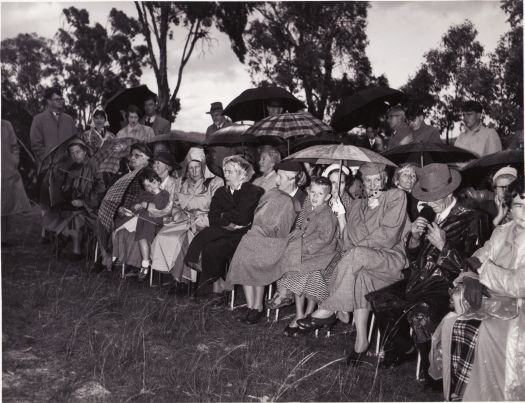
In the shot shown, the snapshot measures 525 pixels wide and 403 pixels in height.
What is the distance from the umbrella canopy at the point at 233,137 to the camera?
286 inches

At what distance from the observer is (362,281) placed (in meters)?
4.63

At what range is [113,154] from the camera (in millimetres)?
7867

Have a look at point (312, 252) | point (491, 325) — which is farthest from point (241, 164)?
point (491, 325)

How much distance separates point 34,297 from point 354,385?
12.1ft

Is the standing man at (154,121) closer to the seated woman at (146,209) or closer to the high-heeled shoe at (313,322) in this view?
the seated woman at (146,209)

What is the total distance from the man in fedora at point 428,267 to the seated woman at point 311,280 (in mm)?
748

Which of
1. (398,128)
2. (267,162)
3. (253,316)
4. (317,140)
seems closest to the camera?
(253,316)

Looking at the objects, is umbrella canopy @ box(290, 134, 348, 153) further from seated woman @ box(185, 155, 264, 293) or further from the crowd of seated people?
seated woman @ box(185, 155, 264, 293)

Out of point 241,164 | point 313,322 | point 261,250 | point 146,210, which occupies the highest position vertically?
point 241,164

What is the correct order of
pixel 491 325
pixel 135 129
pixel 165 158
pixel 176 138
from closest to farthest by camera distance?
pixel 491 325 → pixel 165 158 → pixel 176 138 → pixel 135 129

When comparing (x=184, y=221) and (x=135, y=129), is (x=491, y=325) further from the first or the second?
(x=135, y=129)

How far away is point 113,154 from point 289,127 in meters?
2.58

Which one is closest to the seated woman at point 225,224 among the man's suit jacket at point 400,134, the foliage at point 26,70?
the man's suit jacket at point 400,134

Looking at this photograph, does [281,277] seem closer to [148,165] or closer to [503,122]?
[148,165]
